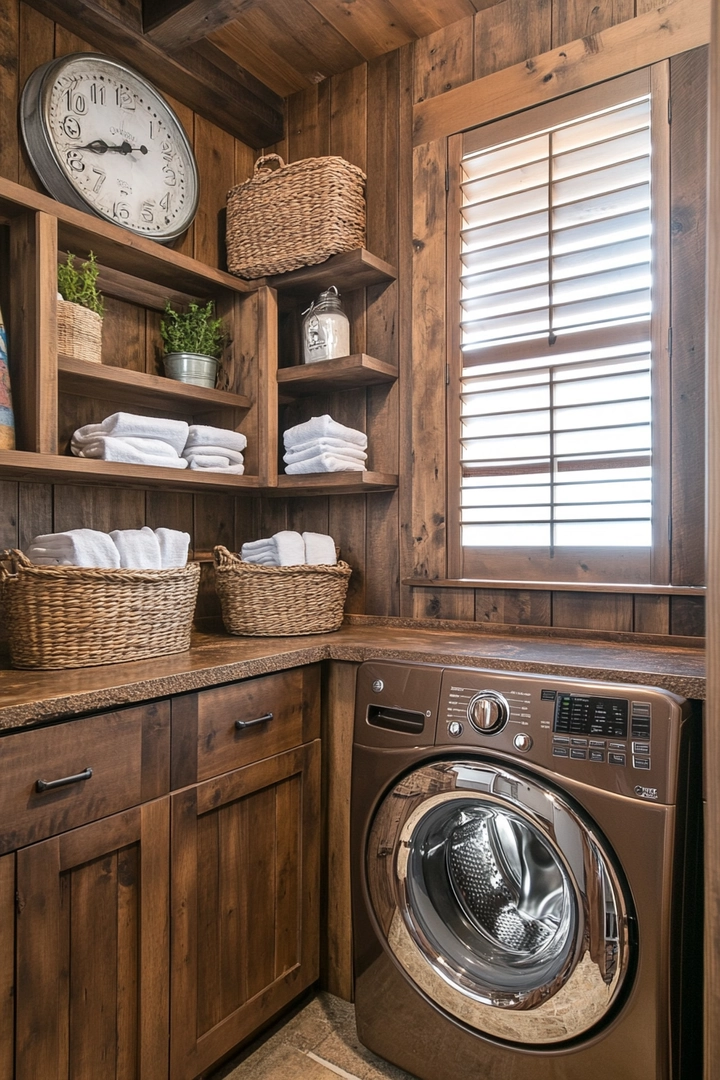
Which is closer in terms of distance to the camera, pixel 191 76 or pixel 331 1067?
pixel 331 1067

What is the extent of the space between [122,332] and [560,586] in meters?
1.48

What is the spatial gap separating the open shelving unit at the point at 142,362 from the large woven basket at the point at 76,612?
0.29 metres

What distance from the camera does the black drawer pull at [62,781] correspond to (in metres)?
1.16

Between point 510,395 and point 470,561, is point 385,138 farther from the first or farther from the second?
point 470,561

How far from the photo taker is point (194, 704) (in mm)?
1444


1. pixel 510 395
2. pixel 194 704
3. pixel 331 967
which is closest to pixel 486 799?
pixel 194 704

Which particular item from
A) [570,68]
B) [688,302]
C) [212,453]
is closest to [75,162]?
[212,453]

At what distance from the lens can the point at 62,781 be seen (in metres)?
1.19

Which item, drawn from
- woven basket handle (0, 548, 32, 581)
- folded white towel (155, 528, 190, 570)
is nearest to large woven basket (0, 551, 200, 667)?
woven basket handle (0, 548, 32, 581)

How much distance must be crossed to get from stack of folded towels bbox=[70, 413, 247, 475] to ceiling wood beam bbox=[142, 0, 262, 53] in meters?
1.07

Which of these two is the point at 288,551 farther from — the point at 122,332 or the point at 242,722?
the point at 122,332

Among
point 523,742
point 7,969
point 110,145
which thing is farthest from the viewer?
point 110,145

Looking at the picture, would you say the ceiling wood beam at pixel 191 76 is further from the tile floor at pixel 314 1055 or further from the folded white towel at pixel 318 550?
the tile floor at pixel 314 1055

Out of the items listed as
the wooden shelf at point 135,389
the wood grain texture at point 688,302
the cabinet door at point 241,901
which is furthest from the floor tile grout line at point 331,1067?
the wooden shelf at point 135,389
